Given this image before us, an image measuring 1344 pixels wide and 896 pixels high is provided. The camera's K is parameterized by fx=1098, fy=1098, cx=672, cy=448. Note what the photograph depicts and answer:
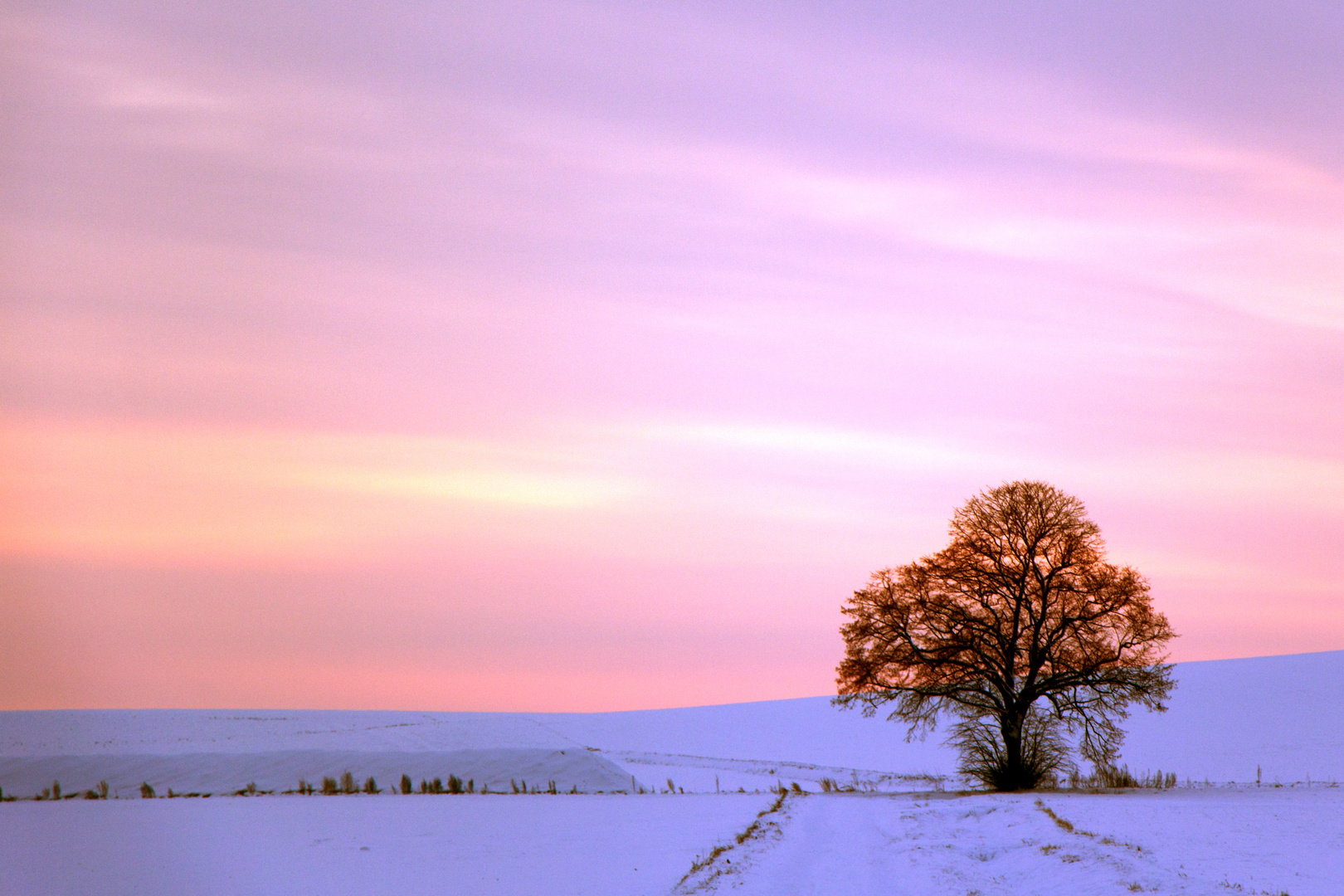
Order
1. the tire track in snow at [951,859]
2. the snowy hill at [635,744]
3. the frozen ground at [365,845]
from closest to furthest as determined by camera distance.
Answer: the tire track in snow at [951,859] < the frozen ground at [365,845] < the snowy hill at [635,744]

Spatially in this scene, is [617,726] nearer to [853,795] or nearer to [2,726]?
[2,726]

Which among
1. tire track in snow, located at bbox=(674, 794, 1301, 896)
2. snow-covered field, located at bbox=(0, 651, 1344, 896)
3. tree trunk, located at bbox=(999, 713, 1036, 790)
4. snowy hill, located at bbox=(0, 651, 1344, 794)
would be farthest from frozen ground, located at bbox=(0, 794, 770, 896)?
snowy hill, located at bbox=(0, 651, 1344, 794)

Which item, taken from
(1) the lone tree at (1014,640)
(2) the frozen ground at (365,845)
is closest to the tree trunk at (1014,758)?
(1) the lone tree at (1014,640)

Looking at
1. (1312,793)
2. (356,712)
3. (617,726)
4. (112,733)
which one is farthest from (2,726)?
(1312,793)

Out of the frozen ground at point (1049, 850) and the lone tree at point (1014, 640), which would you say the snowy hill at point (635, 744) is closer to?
the lone tree at point (1014, 640)

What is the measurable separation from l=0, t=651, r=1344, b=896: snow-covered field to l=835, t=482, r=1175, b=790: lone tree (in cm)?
280

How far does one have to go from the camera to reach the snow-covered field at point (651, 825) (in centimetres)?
1606

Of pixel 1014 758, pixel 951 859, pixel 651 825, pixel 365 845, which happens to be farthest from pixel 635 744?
pixel 951 859

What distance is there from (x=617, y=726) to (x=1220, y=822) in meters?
58.2

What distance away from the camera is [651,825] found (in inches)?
900

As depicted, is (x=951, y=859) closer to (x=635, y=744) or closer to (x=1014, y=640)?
(x=1014, y=640)

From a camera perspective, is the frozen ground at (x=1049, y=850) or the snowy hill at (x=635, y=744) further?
the snowy hill at (x=635, y=744)

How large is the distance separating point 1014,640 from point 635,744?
3648 cm

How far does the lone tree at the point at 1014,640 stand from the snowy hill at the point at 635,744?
16.0ft
